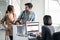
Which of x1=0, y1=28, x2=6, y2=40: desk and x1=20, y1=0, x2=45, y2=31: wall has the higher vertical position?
x1=20, y1=0, x2=45, y2=31: wall

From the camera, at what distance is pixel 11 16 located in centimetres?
516

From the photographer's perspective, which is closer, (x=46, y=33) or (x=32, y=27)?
(x=46, y=33)

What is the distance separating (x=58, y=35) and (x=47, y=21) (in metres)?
0.45

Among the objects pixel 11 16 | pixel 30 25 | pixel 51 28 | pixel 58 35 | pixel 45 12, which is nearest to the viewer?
pixel 58 35

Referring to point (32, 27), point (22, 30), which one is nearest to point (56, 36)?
point (32, 27)

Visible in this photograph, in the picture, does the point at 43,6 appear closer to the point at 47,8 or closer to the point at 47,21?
the point at 47,8

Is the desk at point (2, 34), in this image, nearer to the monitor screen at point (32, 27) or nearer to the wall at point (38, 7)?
the wall at point (38, 7)

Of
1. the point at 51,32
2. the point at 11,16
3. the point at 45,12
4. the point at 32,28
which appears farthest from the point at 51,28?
the point at 45,12

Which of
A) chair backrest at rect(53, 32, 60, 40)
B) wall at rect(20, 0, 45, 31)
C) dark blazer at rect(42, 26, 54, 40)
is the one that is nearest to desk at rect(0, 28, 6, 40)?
wall at rect(20, 0, 45, 31)

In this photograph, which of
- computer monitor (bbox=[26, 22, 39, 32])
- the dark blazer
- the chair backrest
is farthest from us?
computer monitor (bbox=[26, 22, 39, 32])

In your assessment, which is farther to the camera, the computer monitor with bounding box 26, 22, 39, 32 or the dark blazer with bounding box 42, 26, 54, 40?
the computer monitor with bounding box 26, 22, 39, 32

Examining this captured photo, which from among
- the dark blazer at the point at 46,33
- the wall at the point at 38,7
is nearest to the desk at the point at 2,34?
the wall at the point at 38,7

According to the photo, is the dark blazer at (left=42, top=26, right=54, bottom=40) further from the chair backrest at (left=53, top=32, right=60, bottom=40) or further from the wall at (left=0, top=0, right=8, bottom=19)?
the wall at (left=0, top=0, right=8, bottom=19)

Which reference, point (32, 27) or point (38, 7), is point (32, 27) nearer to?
point (32, 27)
